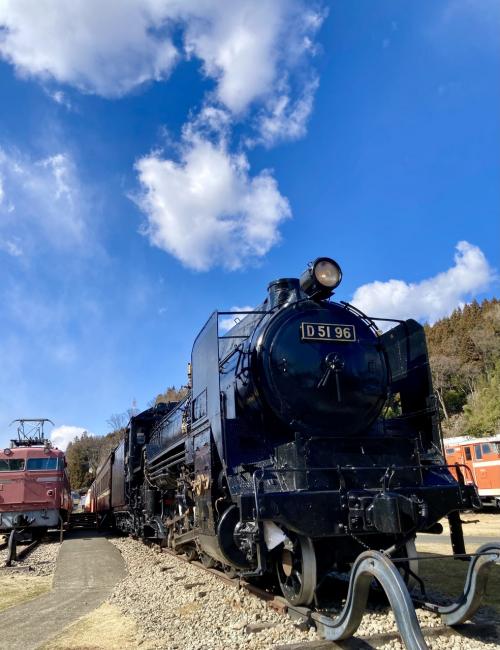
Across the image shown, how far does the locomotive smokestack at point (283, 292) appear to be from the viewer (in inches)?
267

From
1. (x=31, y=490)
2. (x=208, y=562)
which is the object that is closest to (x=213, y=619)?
(x=208, y=562)

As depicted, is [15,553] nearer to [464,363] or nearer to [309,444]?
[309,444]

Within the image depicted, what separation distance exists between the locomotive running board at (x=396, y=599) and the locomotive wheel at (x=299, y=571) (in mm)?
329

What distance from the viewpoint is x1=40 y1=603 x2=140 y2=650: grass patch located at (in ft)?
16.0

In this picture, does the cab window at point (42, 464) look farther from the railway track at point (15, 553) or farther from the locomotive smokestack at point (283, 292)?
the locomotive smokestack at point (283, 292)

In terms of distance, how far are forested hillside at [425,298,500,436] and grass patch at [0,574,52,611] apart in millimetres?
36144

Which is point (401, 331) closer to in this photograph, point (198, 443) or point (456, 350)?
point (198, 443)

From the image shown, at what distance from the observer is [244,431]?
601 centimetres

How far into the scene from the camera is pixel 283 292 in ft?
22.5

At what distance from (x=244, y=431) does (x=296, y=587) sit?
66.4 inches

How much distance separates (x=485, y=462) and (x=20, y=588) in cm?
1763

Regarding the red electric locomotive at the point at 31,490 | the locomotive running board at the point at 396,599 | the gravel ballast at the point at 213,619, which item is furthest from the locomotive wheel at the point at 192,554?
the red electric locomotive at the point at 31,490

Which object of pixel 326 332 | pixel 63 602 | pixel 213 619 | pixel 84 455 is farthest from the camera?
pixel 84 455

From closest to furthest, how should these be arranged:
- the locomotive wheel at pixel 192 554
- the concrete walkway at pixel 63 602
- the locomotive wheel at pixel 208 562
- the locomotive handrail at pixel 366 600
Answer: the locomotive handrail at pixel 366 600 < the concrete walkway at pixel 63 602 < the locomotive wheel at pixel 208 562 < the locomotive wheel at pixel 192 554
